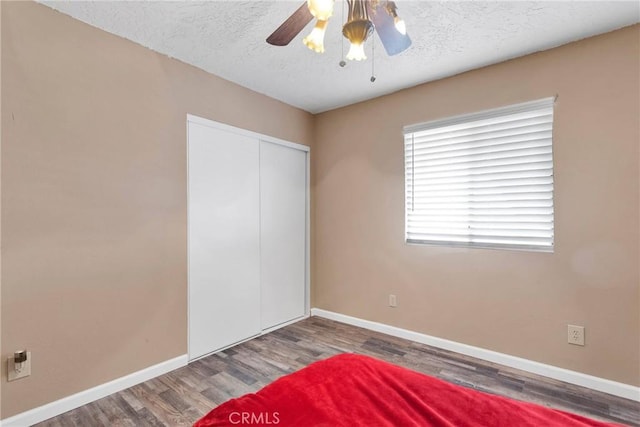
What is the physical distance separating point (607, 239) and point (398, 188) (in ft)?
5.30

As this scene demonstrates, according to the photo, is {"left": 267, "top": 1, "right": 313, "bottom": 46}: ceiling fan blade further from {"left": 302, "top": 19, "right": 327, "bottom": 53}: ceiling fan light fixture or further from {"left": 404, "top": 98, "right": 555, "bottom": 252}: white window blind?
{"left": 404, "top": 98, "right": 555, "bottom": 252}: white window blind

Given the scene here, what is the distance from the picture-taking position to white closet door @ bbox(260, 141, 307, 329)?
3258 mm

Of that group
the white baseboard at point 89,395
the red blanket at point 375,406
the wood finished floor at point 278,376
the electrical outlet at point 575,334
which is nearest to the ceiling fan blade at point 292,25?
the red blanket at point 375,406

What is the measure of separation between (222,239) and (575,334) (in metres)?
2.93

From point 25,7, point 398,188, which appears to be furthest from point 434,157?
point 25,7

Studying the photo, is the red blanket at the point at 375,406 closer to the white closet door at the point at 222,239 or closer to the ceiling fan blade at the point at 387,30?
the ceiling fan blade at the point at 387,30

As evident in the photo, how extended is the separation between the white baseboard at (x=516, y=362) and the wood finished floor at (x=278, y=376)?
0.05 m

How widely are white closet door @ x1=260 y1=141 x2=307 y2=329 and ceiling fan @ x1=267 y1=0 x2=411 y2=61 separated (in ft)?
6.22

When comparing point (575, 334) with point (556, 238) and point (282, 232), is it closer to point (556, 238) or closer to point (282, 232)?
point (556, 238)

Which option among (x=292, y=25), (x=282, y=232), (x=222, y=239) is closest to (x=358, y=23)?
(x=292, y=25)

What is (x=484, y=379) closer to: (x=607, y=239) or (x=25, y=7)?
(x=607, y=239)

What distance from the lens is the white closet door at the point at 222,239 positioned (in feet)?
8.59

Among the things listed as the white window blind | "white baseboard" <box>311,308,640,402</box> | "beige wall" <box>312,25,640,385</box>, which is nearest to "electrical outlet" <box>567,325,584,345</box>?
"beige wall" <box>312,25,640,385</box>

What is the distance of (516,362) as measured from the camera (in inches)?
95.5
